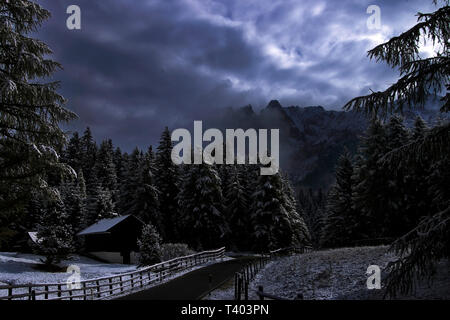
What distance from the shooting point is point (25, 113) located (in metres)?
13.5

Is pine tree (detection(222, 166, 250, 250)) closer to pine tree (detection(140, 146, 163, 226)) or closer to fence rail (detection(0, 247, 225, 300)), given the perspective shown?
pine tree (detection(140, 146, 163, 226))

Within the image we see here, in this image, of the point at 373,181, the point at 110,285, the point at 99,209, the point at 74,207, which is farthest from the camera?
the point at 74,207

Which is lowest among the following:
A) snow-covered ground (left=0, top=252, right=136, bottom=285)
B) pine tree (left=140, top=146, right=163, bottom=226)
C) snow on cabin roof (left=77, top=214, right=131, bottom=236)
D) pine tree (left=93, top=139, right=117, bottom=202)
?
snow-covered ground (left=0, top=252, right=136, bottom=285)

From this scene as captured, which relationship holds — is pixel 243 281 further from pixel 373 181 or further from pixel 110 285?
pixel 373 181

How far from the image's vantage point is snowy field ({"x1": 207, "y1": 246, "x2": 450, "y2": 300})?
1393cm

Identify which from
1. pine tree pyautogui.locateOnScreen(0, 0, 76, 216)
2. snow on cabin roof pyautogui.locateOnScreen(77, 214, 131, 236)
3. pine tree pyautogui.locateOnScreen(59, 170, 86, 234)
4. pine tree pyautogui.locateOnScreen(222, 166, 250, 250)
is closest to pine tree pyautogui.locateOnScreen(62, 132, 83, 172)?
pine tree pyautogui.locateOnScreen(59, 170, 86, 234)

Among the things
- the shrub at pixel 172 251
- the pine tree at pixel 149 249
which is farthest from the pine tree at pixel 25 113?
the shrub at pixel 172 251

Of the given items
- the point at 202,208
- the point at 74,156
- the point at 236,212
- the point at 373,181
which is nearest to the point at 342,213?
the point at 373,181

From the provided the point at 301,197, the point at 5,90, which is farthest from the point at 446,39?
the point at 301,197

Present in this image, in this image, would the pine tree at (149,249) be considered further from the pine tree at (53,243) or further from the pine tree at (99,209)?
the pine tree at (99,209)

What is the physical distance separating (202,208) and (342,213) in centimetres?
1753

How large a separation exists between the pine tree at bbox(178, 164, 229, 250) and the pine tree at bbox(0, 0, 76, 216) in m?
32.0

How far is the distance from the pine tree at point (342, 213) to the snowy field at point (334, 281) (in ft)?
61.2

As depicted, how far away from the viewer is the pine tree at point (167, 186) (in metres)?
50.4
